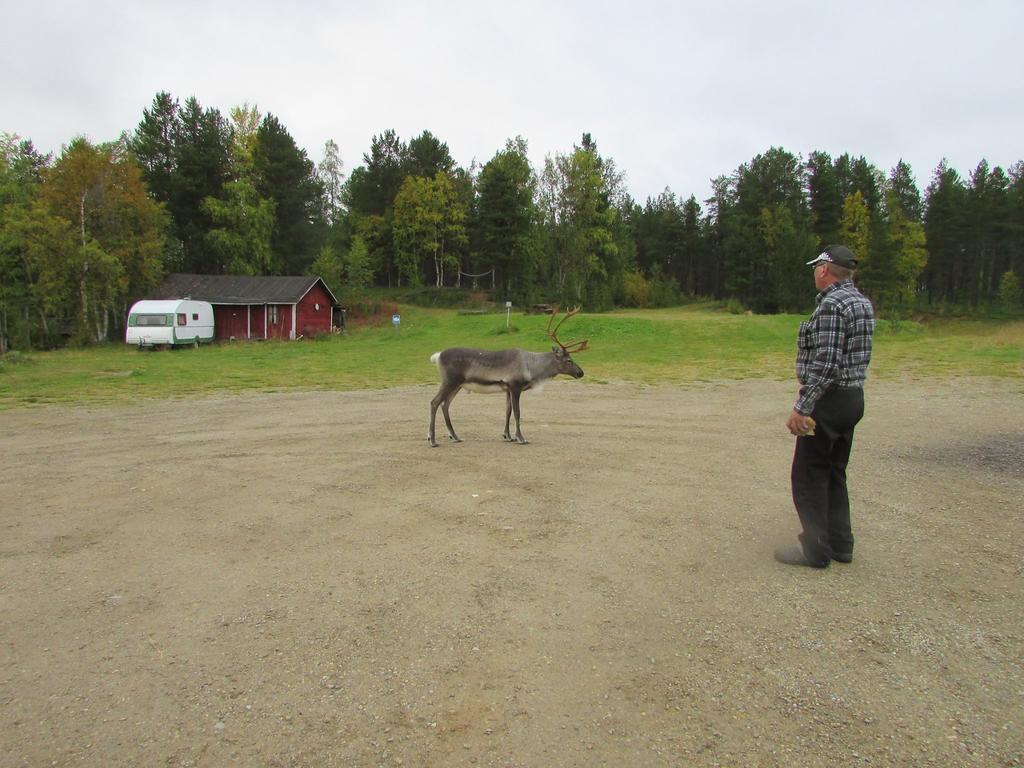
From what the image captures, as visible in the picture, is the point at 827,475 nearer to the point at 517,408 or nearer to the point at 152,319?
the point at 517,408

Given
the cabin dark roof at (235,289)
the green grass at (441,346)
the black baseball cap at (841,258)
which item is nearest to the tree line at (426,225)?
the cabin dark roof at (235,289)

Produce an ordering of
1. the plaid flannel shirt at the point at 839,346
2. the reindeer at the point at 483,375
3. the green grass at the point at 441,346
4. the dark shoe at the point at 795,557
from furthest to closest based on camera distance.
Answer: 1. the green grass at the point at 441,346
2. the reindeer at the point at 483,375
3. the dark shoe at the point at 795,557
4. the plaid flannel shirt at the point at 839,346

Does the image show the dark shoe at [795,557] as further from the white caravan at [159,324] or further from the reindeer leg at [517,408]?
the white caravan at [159,324]

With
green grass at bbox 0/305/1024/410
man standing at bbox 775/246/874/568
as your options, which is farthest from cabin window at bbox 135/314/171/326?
man standing at bbox 775/246/874/568

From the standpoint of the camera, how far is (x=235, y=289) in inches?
1695

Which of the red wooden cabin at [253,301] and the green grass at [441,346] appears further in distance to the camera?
the red wooden cabin at [253,301]

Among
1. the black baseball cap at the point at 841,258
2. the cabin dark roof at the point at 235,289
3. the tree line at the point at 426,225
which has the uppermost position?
the tree line at the point at 426,225

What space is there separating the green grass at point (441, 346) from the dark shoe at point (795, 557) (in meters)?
12.9

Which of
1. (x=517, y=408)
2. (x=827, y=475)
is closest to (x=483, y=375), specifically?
(x=517, y=408)

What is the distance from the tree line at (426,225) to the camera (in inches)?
1537

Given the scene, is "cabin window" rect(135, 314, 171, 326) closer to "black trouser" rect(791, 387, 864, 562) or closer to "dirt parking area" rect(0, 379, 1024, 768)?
"dirt parking area" rect(0, 379, 1024, 768)

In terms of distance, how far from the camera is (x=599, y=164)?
63.7 metres

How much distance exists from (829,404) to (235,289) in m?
44.0

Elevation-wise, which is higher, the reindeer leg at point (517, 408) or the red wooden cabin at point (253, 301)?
the red wooden cabin at point (253, 301)
